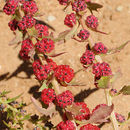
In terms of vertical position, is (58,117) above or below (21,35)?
below

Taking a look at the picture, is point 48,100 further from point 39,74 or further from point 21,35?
point 21,35

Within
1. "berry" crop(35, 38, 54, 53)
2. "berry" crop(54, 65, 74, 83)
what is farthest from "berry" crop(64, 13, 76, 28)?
"berry" crop(54, 65, 74, 83)

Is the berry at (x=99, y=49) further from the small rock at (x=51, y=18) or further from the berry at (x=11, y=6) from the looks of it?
the small rock at (x=51, y=18)

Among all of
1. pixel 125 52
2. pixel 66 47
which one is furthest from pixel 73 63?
pixel 125 52

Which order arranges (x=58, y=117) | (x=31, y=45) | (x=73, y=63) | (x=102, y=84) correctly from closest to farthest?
(x=102, y=84)
(x=31, y=45)
(x=58, y=117)
(x=73, y=63)

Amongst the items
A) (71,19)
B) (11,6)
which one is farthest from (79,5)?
(11,6)

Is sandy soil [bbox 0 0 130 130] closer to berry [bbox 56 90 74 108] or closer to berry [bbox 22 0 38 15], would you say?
berry [bbox 56 90 74 108]

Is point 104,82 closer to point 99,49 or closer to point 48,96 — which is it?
point 99,49

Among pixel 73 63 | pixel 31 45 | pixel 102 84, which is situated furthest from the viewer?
pixel 73 63

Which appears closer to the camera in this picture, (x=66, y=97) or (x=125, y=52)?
(x=66, y=97)
